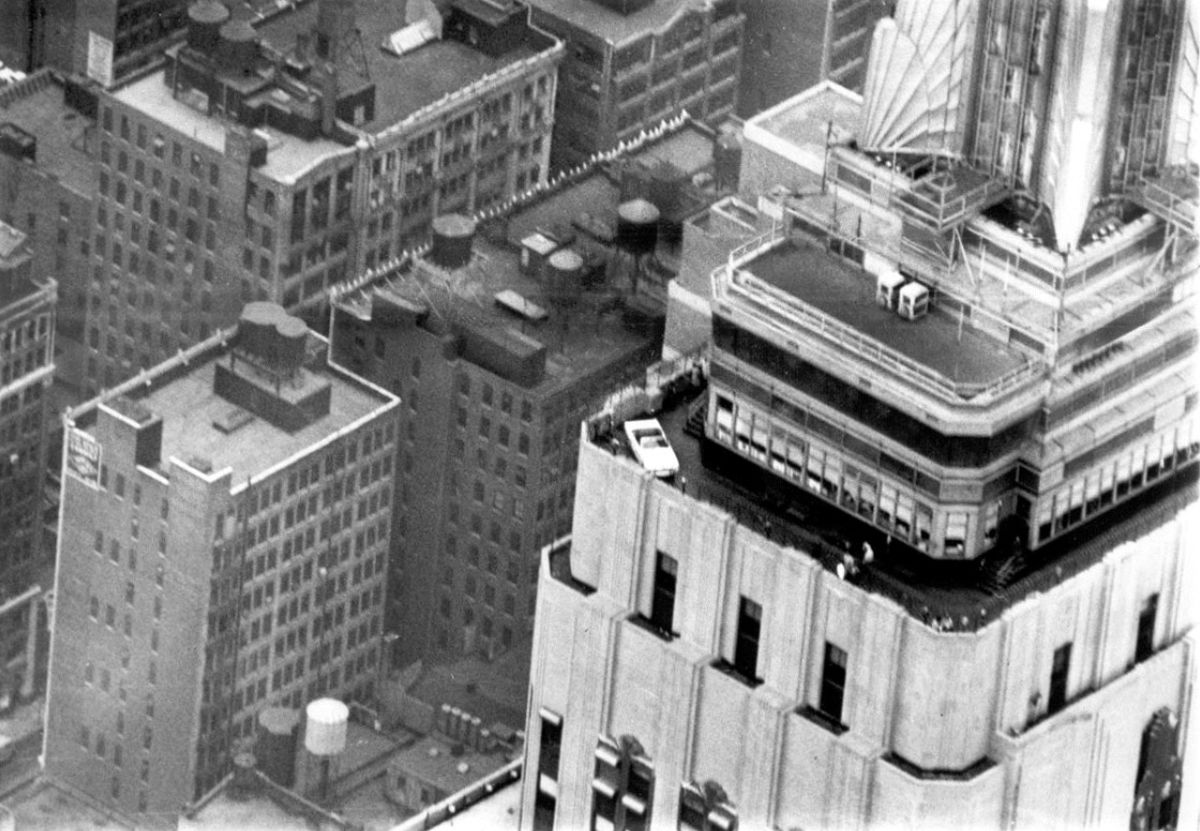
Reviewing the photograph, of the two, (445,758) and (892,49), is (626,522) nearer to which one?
(892,49)

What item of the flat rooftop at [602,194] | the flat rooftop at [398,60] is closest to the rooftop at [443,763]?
the flat rooftop at [602,194]

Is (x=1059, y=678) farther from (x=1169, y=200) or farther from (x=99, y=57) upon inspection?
(x=99, y=57)

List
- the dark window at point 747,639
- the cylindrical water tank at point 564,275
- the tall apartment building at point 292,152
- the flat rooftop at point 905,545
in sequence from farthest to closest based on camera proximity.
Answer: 1. the tall apartment building at point 292,152
2. the cylindrical water tank at point 564,275
3. the dark window at point 747,639
4. the flat rooftop at point 905,545

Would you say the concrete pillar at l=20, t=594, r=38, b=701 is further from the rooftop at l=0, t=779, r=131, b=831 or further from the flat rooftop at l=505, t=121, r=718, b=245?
the flat rooftop at l=505, t=121, r=718, b=245

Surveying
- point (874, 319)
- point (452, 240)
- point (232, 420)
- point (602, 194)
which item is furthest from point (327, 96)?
point (874, 319)

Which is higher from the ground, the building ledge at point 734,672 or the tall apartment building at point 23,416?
the building ledge at point 734,672

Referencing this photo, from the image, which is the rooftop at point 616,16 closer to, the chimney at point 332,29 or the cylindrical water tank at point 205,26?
the chimney at point 332,29
